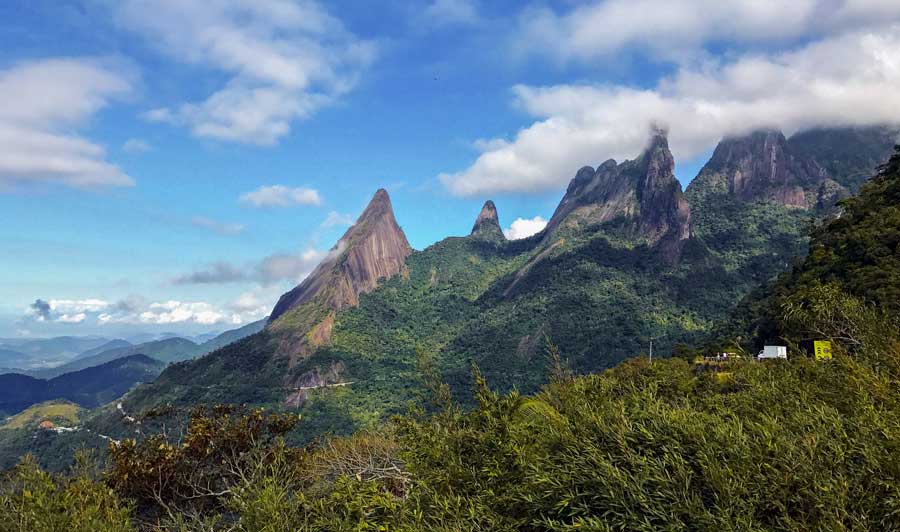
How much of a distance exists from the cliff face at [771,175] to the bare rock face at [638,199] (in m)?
29.7

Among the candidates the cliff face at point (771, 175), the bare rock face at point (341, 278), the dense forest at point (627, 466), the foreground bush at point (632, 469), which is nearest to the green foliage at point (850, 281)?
the dense forest at point (627, 466)

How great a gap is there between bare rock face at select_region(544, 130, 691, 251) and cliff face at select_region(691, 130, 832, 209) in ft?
97.3

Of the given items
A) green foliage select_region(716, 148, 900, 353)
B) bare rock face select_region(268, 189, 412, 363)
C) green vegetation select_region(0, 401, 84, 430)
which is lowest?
green vegetation select_region(0, 401, 84, 430)

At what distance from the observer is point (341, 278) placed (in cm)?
15462

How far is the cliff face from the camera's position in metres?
152

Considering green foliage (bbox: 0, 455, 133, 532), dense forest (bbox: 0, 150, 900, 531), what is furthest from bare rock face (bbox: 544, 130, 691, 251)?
green foliage (bbox: 0, 455, 133, 532)

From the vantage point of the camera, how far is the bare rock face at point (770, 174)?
152500 mm

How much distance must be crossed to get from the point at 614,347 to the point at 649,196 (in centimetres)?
6166

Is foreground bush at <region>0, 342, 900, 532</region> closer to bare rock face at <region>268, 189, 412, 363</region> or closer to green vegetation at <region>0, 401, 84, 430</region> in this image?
bare rock face at <region>268, 189, 412, 363</region>

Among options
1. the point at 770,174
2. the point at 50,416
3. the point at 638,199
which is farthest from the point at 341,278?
the point at 770,174

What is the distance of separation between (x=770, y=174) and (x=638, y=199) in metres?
43.5

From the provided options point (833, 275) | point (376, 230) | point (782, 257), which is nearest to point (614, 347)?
point (782, 257)

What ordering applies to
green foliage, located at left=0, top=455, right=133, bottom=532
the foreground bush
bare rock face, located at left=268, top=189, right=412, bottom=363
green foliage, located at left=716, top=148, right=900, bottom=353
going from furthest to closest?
1. bare rock face, located at left=268, top=189, right=412, bottom=363
2. green foliage, located at left=716, top=148, right=900, bottom=353
3. green foliage, located at left=0, top=455, right=133, bottom=532
4. the foreground bush

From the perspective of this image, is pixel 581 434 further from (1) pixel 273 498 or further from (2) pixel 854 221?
(2) pixel 854 221
